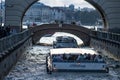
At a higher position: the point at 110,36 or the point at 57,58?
the point at 57,58

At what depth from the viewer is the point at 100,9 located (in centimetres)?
5869

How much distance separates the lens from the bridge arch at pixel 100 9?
2233 inches

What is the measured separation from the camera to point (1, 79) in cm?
2370

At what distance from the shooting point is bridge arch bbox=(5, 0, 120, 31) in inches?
2233

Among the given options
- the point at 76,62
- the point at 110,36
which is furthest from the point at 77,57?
the point at 110,36

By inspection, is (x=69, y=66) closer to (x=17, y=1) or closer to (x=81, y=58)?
(x=81, y=58)

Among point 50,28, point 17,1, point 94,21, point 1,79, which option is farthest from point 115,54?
point 94,21

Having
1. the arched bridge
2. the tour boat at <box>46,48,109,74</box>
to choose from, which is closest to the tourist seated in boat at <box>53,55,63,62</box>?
the tour boat at <box>46,48,109,74</box>

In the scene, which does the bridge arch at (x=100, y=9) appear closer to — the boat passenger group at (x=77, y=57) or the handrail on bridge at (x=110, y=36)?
the handrail on bridge at (x=110, y=36)

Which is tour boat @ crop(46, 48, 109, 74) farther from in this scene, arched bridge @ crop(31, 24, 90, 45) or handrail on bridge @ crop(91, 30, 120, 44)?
arched bridge @ crop(31, 24, 90, 45)

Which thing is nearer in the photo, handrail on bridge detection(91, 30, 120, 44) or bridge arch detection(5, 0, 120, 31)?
handrail on bridge detection(91, 30, 120, 44)

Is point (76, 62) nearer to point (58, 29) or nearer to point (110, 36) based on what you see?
point (110, 36)

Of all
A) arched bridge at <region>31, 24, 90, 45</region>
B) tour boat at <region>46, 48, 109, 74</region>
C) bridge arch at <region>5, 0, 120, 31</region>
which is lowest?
arched bridge at <region>31, 24, 90, 45</region>

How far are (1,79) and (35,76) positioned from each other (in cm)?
362
